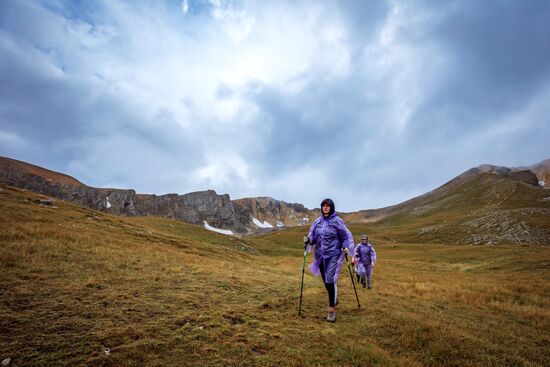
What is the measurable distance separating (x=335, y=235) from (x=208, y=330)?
4772mm

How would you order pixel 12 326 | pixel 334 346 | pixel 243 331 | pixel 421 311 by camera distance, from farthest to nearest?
pixel 421 311 → pixel 243 331 → pixel 334 346 → pixel 12 326

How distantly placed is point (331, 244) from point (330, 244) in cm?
3

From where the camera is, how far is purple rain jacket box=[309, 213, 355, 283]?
9.17 meters

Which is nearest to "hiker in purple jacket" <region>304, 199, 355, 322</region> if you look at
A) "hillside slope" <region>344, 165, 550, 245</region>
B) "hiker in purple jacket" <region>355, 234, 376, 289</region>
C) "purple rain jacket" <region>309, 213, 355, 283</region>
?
"purple rain jacket" <region>309, 213, 355, 283</region>

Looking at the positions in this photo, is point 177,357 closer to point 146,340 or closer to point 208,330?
point 146,340

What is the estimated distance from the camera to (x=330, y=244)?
30.7ft

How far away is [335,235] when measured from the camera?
30.9ft

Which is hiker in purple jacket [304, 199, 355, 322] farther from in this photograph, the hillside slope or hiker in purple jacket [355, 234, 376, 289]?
the hillside slope

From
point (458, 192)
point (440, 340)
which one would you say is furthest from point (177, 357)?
point (458, 192)

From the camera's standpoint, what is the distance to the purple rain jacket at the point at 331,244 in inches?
361

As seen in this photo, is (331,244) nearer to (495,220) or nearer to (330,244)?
(330,244)

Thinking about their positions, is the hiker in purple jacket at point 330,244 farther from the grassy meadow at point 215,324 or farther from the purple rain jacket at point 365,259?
the purple rain jacket at point 365,259

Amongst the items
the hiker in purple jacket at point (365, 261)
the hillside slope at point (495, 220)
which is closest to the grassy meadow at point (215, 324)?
the hiker in purple jacket at point (365, 261)

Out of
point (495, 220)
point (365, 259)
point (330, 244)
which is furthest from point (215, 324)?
point (495, 220)
